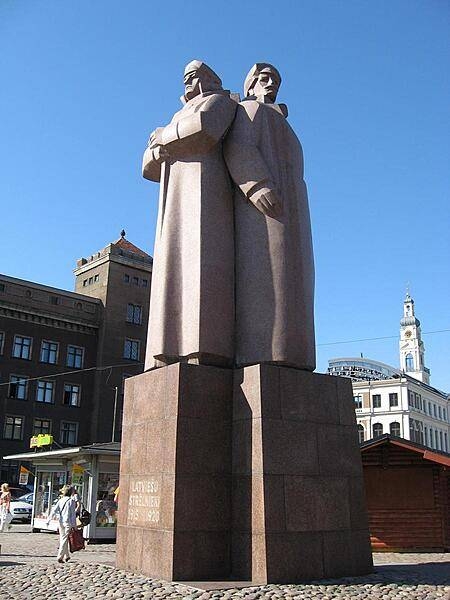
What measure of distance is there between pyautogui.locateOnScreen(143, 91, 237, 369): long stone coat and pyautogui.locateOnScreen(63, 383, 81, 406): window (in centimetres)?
4346

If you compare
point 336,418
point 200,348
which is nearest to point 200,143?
point 200,348

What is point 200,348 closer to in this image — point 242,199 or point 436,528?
point 242,199

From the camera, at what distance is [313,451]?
889 cm

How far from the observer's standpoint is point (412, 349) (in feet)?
412

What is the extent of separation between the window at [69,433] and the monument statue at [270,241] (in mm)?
43598

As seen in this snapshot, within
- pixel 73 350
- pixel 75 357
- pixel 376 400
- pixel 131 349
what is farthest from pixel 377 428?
pixel 73 350

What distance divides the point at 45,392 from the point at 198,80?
142ft

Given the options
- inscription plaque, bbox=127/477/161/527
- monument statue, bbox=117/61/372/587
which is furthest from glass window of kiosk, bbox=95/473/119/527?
inscription plaque, bbox=127/477/161/527

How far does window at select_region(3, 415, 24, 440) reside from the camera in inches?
1859

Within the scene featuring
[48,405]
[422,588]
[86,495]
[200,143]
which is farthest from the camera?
[48,405]

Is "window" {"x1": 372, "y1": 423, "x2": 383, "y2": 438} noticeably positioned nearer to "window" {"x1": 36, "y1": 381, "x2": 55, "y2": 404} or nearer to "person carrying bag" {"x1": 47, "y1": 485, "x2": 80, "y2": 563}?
"window" {"x1": 36, "y1": 381, "x2": 55, "y2": 404}

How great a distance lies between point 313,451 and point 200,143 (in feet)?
15.8

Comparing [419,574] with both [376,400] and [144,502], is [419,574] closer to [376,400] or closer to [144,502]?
[144,502]

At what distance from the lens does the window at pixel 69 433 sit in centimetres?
5069
